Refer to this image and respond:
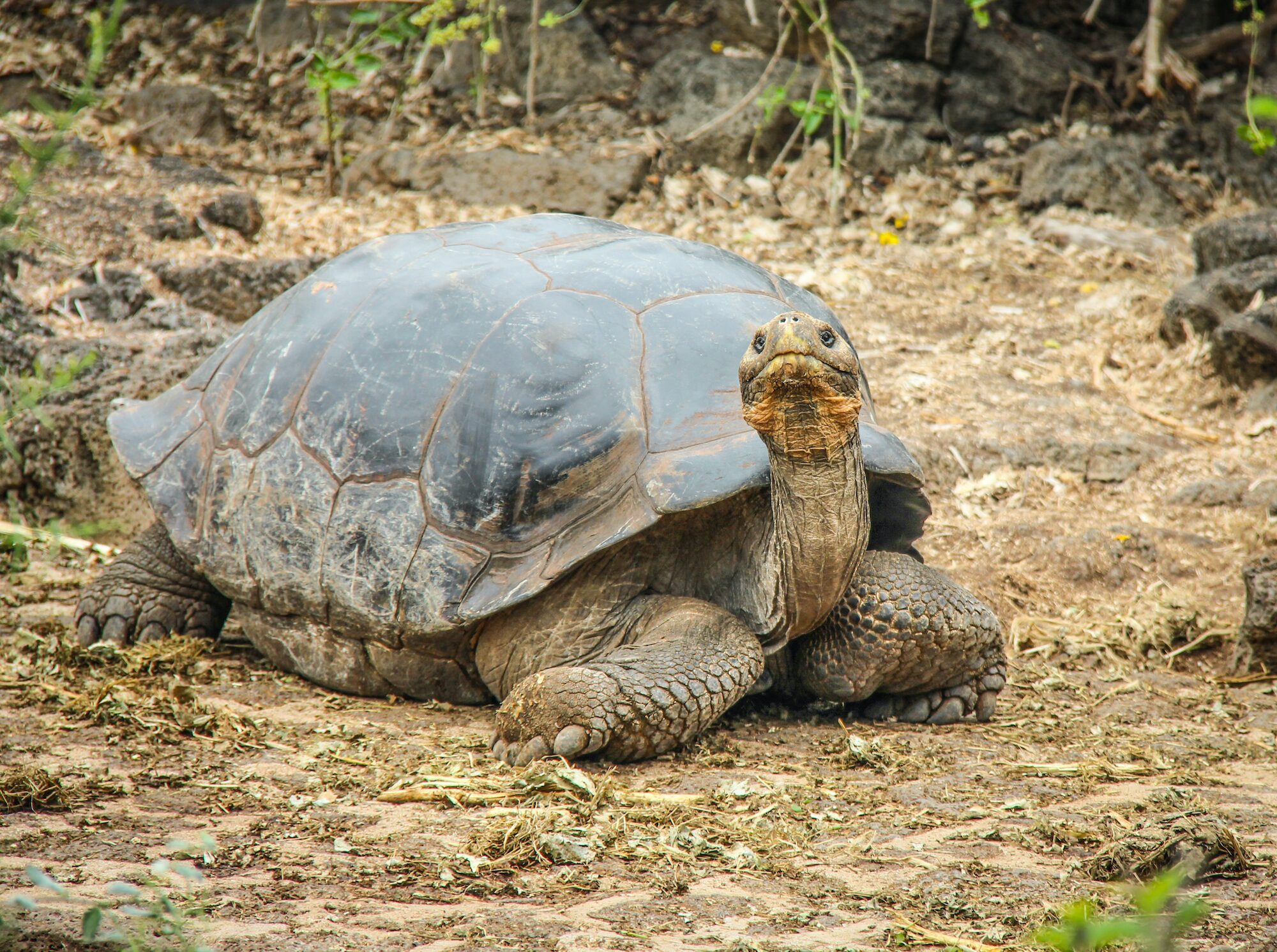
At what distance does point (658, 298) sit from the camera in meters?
3.42

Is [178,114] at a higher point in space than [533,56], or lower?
lower

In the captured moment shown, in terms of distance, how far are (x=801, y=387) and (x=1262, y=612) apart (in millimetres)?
1906

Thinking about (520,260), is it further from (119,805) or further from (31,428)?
(31,428)

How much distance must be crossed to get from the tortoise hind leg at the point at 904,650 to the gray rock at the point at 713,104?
4.90 m

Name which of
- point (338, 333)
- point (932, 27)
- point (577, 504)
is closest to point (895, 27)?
point (932, 27)

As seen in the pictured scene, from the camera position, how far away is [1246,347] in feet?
18.9

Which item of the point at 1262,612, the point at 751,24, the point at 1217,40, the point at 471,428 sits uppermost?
the point at 1217,40

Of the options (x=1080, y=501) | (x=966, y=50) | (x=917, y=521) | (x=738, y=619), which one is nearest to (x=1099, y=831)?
(x=738, y=619)

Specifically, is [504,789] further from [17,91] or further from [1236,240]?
[17,91]

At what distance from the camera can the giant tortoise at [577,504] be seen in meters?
2.90

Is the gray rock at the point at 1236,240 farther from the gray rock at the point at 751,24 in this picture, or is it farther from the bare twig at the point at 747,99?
the gray rock at the point at 751,24

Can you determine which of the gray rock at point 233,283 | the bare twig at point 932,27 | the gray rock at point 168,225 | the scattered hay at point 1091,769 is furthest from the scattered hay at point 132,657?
the bare twig at point 932,27

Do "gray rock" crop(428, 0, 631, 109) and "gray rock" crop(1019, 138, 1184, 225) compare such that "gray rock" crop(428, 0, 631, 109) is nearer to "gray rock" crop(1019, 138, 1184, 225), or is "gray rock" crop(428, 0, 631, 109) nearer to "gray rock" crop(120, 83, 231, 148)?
"gray rock" crop(120, 83, 231, 148)

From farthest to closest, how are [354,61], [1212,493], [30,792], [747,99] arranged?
[747,99] → [354,61] → [1212,493] → [30,792]
